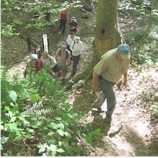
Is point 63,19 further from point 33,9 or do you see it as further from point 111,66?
point 111,66

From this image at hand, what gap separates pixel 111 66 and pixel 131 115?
2.15m

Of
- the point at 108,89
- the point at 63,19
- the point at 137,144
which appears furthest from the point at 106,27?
the point at 63,19

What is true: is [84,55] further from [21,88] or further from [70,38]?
[21,88]

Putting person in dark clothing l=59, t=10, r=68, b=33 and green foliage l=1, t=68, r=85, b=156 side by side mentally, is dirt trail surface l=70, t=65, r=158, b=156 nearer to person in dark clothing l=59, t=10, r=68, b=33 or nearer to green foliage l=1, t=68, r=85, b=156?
green foliage l=1, t=68, r=85, b=156

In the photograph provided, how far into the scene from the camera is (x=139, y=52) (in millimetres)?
13500

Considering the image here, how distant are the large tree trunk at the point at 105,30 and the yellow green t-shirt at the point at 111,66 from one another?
2.63m

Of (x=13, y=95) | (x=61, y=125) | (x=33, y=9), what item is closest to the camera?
(x=13, y=95)

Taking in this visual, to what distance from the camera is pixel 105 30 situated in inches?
359

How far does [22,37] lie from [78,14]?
4367 mm

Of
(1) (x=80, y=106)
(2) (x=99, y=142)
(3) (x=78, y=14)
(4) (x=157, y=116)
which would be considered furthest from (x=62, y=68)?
(3) (x=78, y=14)

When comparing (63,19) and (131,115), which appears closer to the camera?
(131,115)

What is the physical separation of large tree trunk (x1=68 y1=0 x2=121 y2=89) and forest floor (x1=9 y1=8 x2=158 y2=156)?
97cm

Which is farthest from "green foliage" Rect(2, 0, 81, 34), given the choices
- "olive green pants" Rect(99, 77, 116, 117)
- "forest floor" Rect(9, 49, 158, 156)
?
"olive green pants" Rect(99, 77, 116, 117)

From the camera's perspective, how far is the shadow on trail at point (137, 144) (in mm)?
6541
